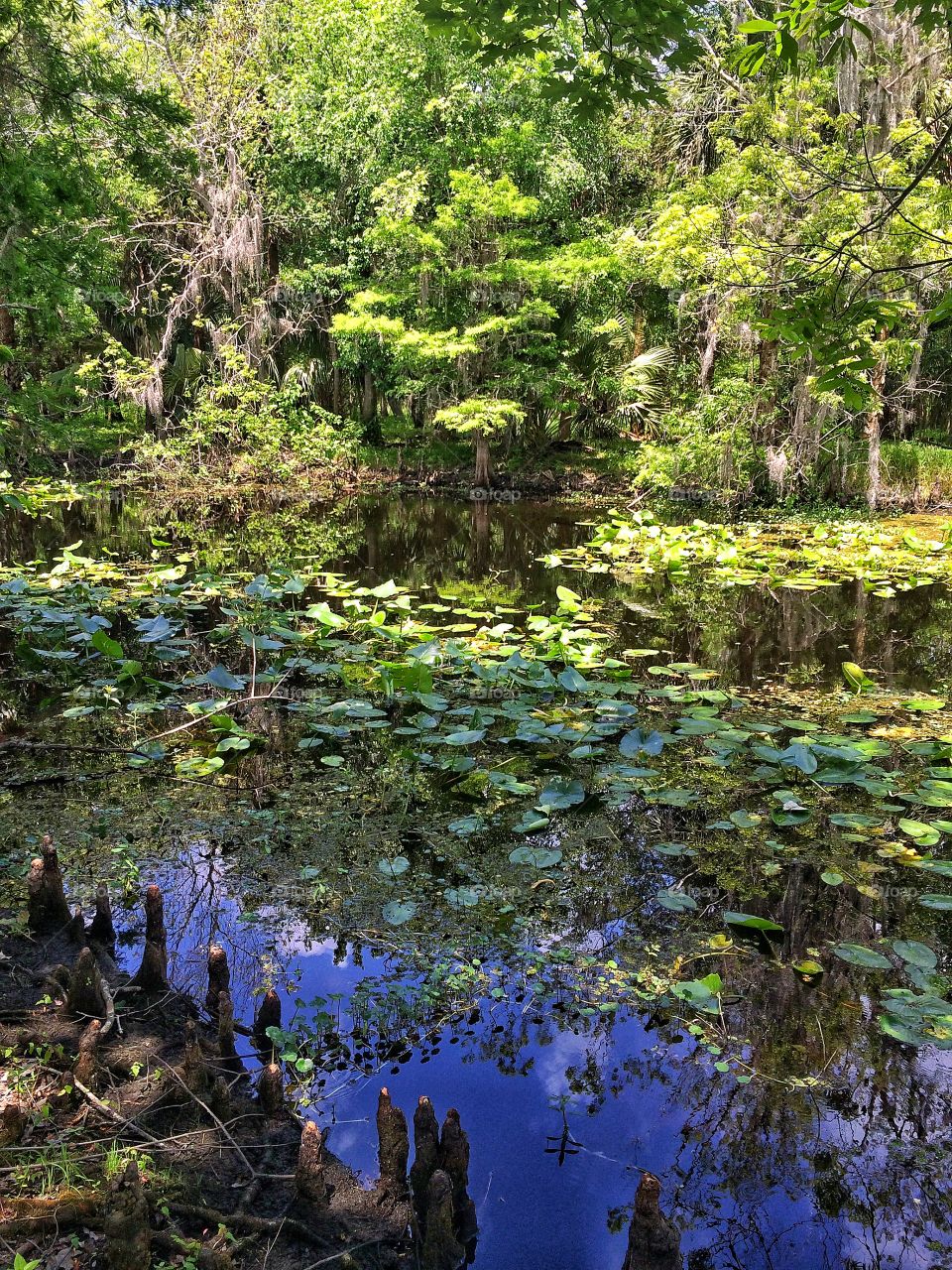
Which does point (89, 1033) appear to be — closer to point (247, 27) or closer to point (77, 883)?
point (77, 883)

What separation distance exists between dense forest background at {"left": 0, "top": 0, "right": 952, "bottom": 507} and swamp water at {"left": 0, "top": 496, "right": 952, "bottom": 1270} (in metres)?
7.31

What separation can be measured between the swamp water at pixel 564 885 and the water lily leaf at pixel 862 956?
0.05ft

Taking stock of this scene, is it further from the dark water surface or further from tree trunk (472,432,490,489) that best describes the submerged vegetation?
tree trunk (472,432,490,489)

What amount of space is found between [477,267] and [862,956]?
50.9 feet

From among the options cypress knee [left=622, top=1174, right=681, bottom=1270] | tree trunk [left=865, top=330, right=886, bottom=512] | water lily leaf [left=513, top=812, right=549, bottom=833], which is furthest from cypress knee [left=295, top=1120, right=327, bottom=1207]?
tree trunk [left=865, top=330, right=886, bottom=512]

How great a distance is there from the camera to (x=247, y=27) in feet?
55.9

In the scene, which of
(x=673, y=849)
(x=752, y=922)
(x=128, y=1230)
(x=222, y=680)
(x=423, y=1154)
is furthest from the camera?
(x=222, y=680)

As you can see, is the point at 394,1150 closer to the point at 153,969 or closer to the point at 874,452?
the point at 153,969

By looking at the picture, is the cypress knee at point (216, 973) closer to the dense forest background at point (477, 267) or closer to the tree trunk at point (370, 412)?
the dense forest background at point (477, 267)

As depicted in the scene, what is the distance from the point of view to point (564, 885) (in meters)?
3.38

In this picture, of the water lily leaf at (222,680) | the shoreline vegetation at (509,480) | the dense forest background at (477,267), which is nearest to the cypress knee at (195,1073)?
the water lily leaf at (222,680)

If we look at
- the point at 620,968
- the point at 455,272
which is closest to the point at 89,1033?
the point at 620,968

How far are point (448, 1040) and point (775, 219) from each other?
12.6m

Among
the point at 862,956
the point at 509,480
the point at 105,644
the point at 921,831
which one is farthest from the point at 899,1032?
the point at 509,480
